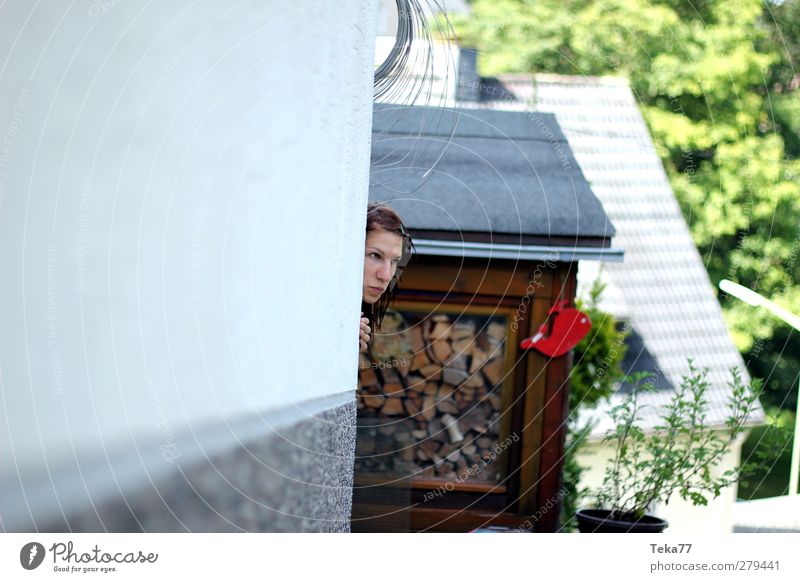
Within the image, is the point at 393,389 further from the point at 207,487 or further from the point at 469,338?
the point at 207,487

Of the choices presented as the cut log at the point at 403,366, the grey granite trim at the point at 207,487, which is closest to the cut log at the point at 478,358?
the cut log at the point at 403,366

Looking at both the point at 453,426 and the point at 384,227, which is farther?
the point at 453,426

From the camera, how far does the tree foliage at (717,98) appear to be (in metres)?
6.67

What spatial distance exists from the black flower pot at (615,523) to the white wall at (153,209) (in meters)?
1.48

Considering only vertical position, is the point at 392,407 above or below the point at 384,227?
below

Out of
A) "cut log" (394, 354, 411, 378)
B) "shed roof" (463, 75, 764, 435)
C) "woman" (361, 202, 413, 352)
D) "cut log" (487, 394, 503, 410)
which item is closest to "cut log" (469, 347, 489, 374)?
"cut log" (487, 394, 503, 410)

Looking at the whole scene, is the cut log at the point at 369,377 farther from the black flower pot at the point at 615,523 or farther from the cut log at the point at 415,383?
the black flower pot at the point at 615,523

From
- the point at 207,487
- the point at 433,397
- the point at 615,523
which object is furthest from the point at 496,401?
the point at 207,487

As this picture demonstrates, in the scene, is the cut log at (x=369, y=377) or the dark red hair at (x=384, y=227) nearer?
the dark red hair at (x=384, y=227)

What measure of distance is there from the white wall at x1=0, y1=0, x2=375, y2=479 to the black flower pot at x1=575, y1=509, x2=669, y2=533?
148cm

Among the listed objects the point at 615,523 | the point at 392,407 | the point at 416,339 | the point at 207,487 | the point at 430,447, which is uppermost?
the point at 416,339

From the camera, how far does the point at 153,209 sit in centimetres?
133

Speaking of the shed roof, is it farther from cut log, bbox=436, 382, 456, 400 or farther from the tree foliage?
cut log, bbox=436, 382, 456, 400

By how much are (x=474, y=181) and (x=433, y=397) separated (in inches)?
27.8
